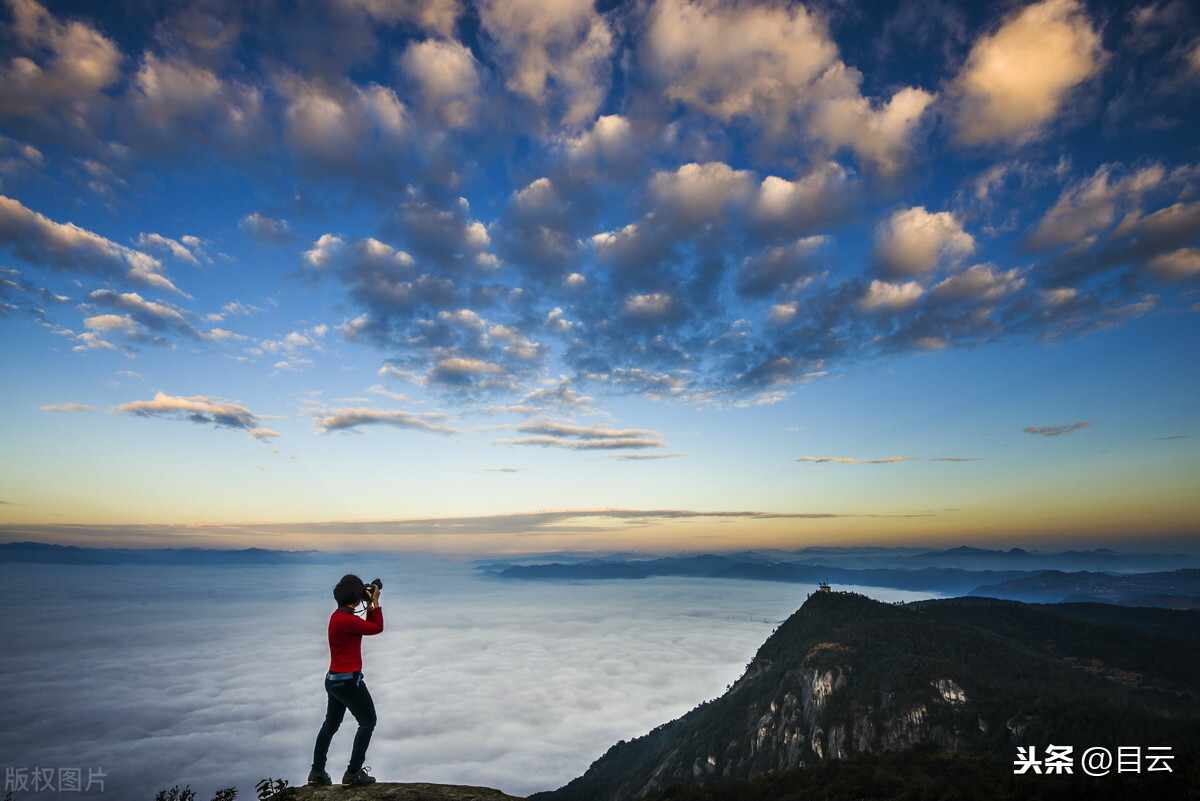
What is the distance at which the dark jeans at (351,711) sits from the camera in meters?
9.27

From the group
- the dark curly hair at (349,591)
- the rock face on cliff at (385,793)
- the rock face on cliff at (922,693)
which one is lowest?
the rock face on cliff at (922,693)

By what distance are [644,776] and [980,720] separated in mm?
75549

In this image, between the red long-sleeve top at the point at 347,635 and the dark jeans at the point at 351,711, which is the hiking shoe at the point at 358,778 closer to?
the dark jeans at the point at 351,711

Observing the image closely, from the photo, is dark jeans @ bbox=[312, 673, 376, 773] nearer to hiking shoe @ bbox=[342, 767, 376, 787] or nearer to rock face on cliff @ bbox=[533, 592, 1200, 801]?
hiking shoe @ bbox=[342, 767, 376, 787]

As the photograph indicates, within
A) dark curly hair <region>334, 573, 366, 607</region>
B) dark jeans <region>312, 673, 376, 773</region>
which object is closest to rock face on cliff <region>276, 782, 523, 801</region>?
dark jeans <region>312, 673, 376, 773</region>

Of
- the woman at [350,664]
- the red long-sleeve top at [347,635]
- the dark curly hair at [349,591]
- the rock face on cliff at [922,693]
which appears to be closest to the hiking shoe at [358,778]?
the woman at [350,664]

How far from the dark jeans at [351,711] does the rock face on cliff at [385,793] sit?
0.40 m

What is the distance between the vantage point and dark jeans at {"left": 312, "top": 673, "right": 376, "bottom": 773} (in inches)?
365

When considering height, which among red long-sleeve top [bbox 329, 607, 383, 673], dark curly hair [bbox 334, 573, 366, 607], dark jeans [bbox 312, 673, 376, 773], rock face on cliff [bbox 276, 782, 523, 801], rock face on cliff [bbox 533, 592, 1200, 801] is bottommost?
rock face on cliff [bbox 533, 592, 1200, 801]

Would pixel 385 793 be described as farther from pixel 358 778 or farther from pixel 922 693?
pixel 922 693

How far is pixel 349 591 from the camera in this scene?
952 centimetres

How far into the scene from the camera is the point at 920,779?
4203 centimetres

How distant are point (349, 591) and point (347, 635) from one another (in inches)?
30.3

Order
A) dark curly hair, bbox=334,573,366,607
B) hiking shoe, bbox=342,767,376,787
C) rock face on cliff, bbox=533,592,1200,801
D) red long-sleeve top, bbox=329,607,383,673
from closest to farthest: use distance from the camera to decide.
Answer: red long-sleeve top, bbox=329,607,383,673, dark curly hair, bbox=334,573,366,607, hiking shoe, bbox=342,767,376,787, rock face on cliff, bbox=533,592,1200,801
